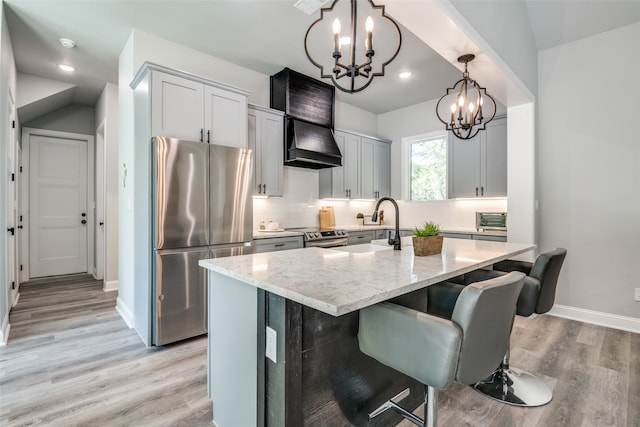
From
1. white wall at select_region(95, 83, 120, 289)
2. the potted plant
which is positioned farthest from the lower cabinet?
white wall at select_region(95, 83, 120, 289)

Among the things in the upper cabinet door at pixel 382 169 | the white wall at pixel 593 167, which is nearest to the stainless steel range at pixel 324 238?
the upper cabinet door at pixel 382 169

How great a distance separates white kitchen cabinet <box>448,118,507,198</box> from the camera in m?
4.07

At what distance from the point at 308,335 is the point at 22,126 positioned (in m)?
6.01

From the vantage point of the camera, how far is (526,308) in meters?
2.05

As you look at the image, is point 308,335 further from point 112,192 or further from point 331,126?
point 112,192

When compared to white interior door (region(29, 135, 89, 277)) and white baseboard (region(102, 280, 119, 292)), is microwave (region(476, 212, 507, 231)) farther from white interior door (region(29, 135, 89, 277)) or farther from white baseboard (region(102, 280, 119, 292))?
white interior door (region(29, 135, 89, 277))

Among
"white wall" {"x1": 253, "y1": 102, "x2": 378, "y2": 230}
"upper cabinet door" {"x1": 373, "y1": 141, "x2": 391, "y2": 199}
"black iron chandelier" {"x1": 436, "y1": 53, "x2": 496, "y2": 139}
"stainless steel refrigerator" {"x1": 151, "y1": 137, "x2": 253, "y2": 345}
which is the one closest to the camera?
"stainless steel refrigerator" {"x1": 151, "y1": 137, "x2": 253, "y2": 345}

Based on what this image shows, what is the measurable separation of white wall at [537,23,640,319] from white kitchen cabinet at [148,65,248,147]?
337 centimetres

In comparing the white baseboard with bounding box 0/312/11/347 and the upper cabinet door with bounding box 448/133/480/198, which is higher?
the upper cabinet door with bounding box 448/133/480/198

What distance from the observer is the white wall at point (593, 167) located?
3.12 metres

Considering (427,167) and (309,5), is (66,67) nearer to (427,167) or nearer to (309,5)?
(309,5)

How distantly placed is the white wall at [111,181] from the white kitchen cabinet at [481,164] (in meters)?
4.74

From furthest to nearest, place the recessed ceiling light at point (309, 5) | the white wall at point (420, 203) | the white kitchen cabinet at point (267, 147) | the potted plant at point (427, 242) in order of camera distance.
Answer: the white wall at point (420, 203), the white kitchen cabinet at point (267, 147), the recessed ceiling light at point (309, 5), the potted plant at point (427, 242)

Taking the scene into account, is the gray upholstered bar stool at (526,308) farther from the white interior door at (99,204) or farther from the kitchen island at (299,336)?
the white interior door at (99,204)
